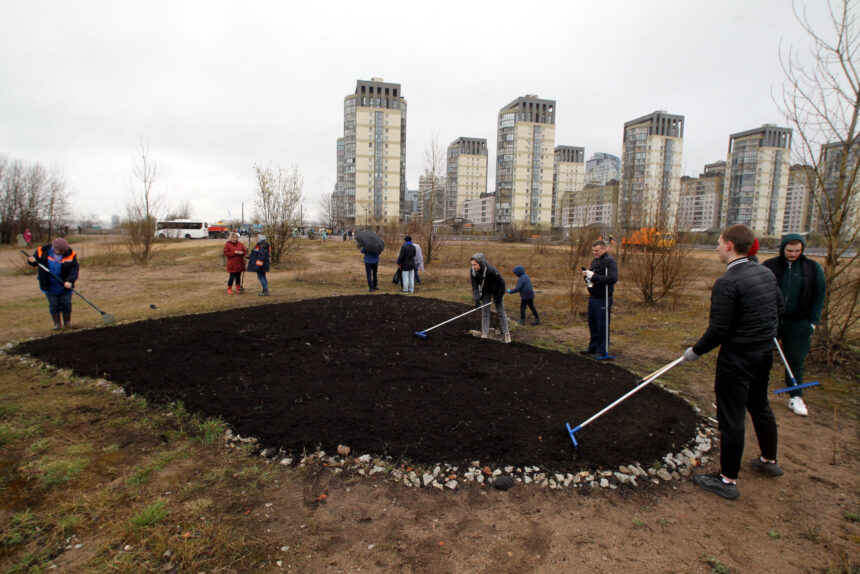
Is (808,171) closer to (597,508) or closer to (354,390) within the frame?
(597,508)

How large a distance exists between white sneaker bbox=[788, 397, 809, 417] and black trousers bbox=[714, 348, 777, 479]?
217 centimetres

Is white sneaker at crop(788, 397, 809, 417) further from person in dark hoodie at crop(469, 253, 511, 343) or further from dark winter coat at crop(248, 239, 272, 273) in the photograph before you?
dark winter coat at crop(248, 239, 272, 273)

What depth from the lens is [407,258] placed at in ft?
42.1

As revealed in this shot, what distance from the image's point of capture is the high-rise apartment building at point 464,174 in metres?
108

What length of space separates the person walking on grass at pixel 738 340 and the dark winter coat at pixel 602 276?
3386mm

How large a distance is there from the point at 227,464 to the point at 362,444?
1.12m

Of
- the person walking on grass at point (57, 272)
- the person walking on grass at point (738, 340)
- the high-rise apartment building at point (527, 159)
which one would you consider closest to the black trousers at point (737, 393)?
the person walking on grass at point (738, 340)

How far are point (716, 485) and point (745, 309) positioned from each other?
1.42 m

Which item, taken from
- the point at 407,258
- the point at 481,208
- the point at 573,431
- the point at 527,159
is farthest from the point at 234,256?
the point at 481,208

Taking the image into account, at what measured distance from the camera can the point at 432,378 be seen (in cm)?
523

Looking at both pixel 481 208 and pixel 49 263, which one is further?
pixel 481 208

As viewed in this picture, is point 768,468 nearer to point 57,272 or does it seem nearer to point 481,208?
point 57,272

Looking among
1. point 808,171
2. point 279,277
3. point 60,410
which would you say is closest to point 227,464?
point 60,410

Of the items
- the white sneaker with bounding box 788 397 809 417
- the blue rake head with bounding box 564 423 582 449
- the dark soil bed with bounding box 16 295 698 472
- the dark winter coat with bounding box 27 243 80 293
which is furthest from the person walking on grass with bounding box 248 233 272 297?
the white sneaker with bounding box 788 397 809 417
